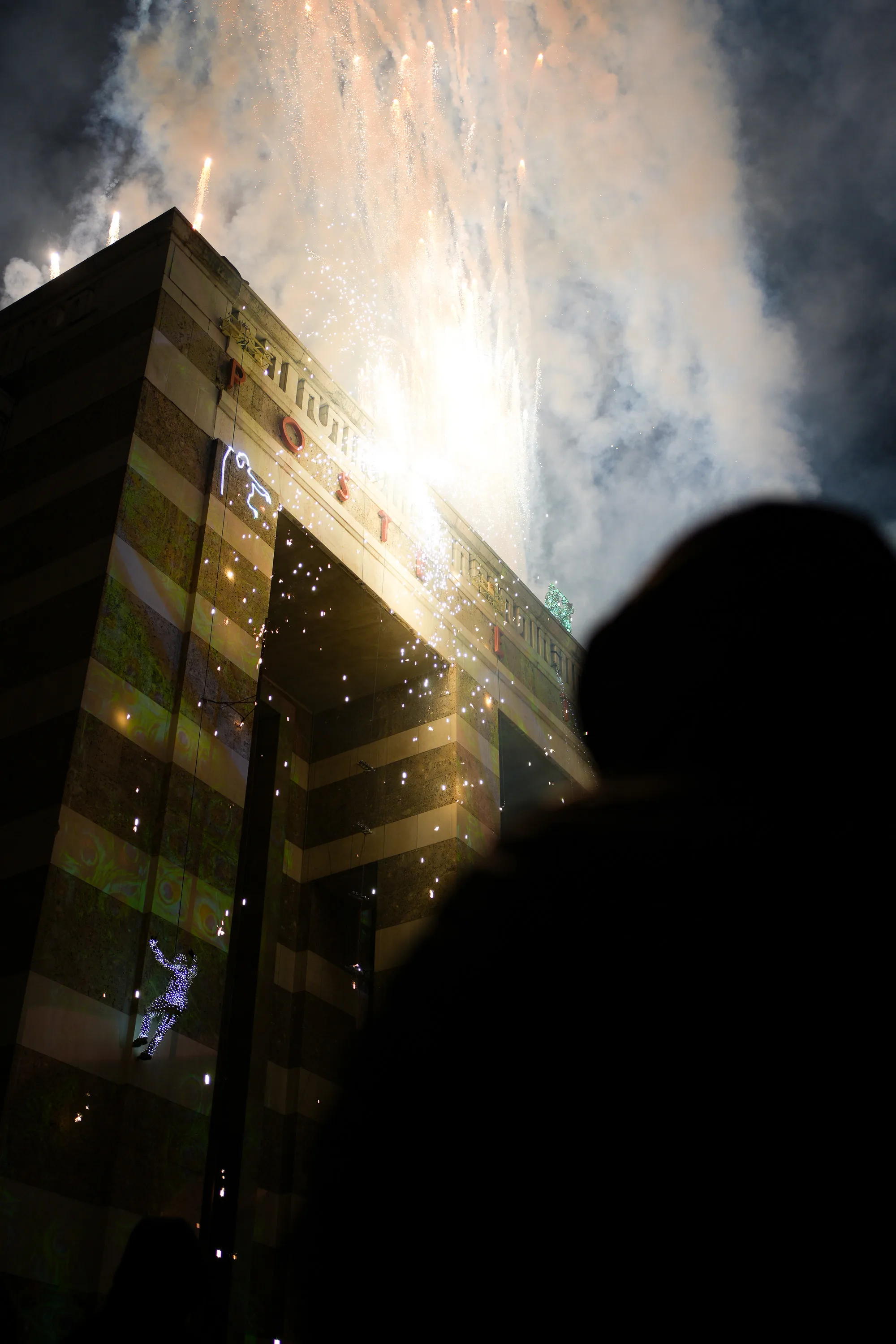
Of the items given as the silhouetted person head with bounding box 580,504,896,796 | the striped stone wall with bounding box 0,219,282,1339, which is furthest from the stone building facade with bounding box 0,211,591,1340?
the silhouetted person head with bounding box 580,504,896,796

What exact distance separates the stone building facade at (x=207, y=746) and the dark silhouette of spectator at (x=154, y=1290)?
3.97 meters

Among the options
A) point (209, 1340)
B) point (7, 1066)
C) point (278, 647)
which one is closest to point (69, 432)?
point (278, 647)

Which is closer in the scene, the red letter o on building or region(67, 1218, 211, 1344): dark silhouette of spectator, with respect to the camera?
region(67, 1218, 211, 1344): dark silhouette of spectator

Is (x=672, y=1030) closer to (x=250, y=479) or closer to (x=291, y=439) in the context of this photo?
(x=250, y=479)

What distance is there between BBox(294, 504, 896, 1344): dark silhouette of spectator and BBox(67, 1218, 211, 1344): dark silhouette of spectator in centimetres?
194

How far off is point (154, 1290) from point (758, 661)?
2.45 metres

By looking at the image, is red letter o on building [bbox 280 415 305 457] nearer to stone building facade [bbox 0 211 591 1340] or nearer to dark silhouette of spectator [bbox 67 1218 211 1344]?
stone building facade [bbox 0 211 591 1340]

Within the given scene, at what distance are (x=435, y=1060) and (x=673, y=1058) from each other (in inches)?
9.5

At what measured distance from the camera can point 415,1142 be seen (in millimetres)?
1076

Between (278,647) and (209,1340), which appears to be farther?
(278,647)

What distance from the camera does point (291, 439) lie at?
10891mm

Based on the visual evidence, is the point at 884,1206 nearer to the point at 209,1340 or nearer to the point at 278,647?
the point at 209,1340

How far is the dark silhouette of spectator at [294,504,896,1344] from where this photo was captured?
3.20 ft

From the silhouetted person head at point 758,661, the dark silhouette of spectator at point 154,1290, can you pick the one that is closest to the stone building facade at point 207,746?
the dark silhouette of spectator at point 154,1290
